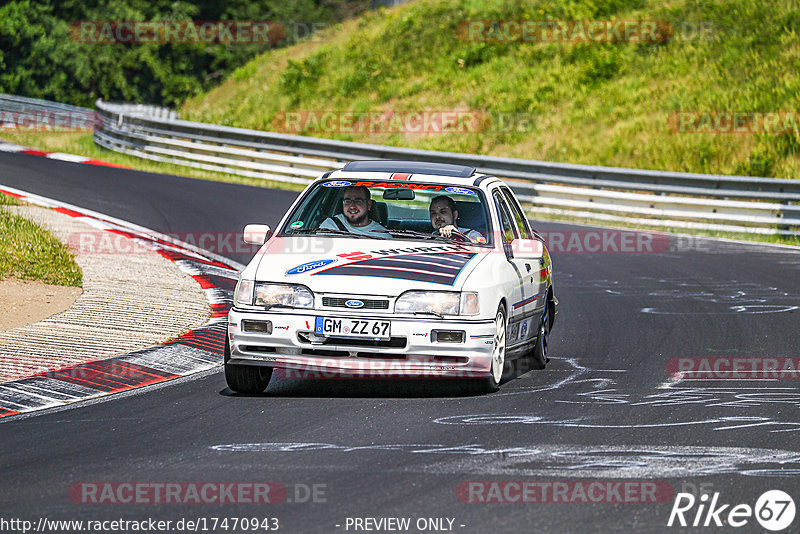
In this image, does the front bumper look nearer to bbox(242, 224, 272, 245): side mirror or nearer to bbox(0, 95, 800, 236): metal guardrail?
bbox(242, 224, 272, 245): side mirror

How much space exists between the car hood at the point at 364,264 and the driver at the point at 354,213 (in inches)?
17.9

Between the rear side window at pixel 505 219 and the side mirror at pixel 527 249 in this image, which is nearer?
the side mirror at pixel 527 249

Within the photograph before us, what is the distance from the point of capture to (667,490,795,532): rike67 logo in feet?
17.0

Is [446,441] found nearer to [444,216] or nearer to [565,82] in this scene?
[444,216]

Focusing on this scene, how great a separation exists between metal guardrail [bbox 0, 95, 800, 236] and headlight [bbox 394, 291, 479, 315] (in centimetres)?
1354

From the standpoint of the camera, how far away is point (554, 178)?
2273cm

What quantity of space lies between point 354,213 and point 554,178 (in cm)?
1403

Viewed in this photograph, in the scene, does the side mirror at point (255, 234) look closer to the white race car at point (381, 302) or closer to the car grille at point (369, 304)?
the white race car at point (381, 302)

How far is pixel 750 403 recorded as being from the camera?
798 cm

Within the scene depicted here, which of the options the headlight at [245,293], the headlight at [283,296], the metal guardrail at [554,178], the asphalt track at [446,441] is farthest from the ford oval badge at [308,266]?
the metal guardrail at [554,178]

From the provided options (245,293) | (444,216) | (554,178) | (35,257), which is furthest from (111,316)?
(554,178)

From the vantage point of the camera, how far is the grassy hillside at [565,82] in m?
28.5

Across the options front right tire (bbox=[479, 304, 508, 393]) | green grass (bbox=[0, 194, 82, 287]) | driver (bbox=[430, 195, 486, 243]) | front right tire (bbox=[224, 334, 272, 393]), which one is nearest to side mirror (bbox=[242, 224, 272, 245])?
front right tire (bbox=[224, 334, 272, 393])

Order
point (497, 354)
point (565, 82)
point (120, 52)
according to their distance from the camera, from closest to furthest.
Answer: point (497, 354) → point (565, 82) → point (120, 52)
